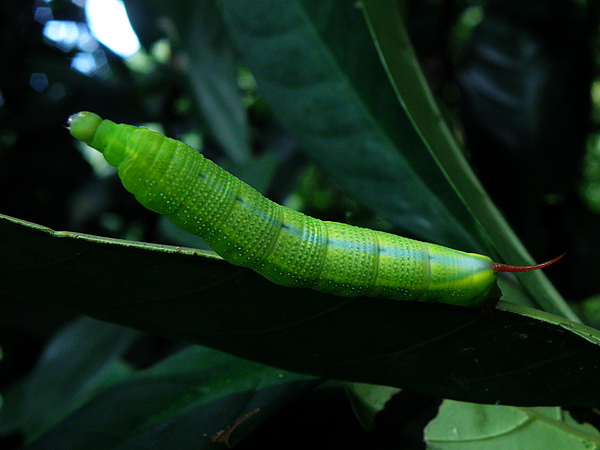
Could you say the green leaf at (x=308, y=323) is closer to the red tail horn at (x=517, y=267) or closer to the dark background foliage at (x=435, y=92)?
the red tail horn at (x=517, y=267)

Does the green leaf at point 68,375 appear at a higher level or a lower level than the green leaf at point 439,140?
lower

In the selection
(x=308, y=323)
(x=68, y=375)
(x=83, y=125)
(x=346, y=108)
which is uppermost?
(x=83, y=125)

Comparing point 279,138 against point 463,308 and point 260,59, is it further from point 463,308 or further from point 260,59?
point 463,308

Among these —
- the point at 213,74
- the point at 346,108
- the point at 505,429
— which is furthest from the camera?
the point at 213,74

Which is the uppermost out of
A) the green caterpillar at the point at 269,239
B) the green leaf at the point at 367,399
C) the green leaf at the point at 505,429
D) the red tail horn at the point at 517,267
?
the green caterpillar at the point at 269,239

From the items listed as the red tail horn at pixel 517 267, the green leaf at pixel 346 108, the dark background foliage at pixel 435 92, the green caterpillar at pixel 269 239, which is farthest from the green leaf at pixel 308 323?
the dark background foliage at pixel 435 92

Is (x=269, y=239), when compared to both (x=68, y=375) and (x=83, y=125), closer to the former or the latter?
(x=83, y=125)

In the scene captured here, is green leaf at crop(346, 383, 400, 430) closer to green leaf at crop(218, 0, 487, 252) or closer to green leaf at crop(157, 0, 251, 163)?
green leaf at crop(218, 0, 487, 252)

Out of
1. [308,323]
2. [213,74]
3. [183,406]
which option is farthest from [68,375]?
[308,323]
